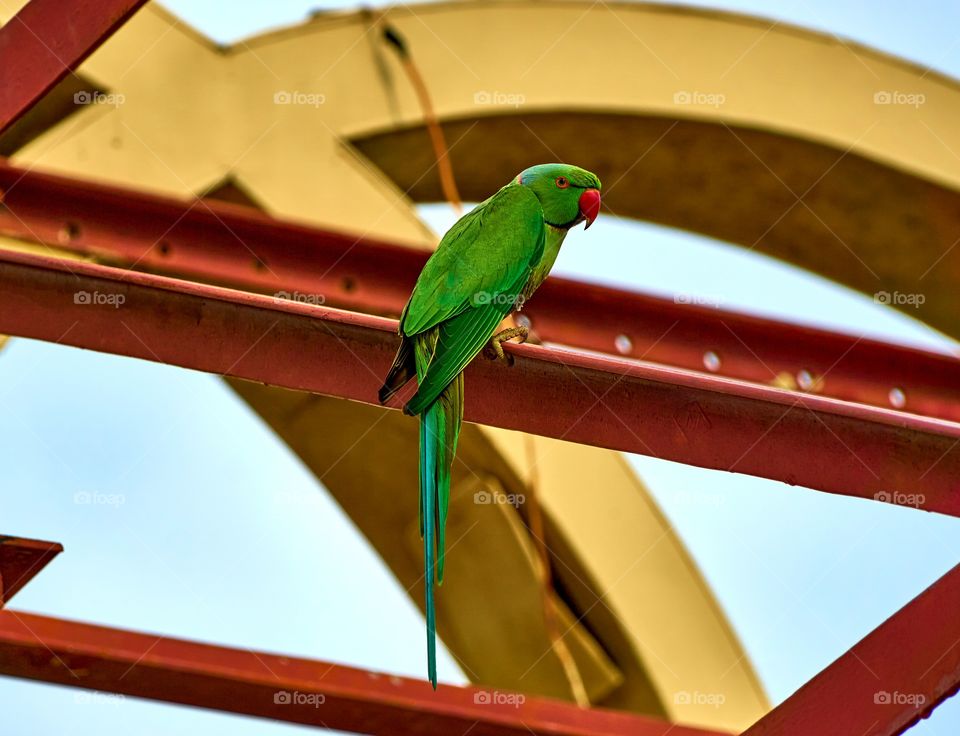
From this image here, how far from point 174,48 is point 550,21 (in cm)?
239

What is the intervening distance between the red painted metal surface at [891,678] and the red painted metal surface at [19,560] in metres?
2.32

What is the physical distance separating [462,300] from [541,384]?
504 mm

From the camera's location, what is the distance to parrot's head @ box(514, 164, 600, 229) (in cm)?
449

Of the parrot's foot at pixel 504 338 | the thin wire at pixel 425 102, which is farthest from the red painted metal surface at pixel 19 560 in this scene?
the thin wire at pixel 425 102

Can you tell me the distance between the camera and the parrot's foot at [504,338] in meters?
3.65

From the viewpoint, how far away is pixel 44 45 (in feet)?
13.4

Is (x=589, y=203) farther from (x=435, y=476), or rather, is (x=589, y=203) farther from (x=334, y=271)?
(x=435, y=476)

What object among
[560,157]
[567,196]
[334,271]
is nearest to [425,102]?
[560,157]

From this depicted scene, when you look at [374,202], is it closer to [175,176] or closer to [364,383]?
[175,176]

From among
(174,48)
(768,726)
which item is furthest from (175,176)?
(768,726)

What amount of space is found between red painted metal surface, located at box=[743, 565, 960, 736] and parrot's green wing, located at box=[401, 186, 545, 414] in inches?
52.6

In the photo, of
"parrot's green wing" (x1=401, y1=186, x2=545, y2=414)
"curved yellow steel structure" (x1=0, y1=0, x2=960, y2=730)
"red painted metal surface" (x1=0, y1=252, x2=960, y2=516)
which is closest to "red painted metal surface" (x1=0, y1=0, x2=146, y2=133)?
"red painted metal surface" (x1=0, y1=252, x2=960, y2=516)

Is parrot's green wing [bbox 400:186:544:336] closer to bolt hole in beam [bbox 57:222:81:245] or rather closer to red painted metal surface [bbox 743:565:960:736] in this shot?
red painted metal surface [bbox 743:565:960:736]

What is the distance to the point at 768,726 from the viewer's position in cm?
335
